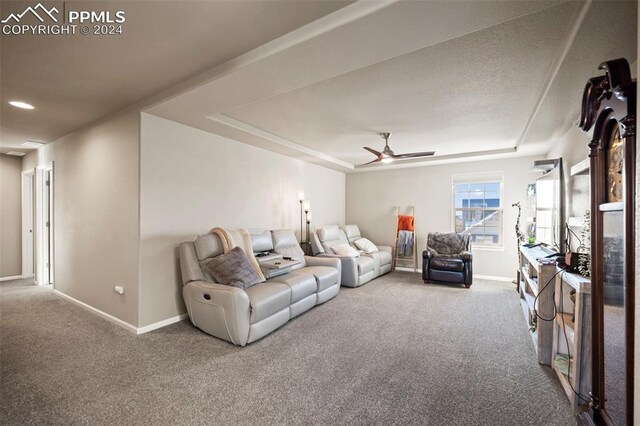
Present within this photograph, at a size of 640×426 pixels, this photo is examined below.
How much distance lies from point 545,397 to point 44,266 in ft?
23.6

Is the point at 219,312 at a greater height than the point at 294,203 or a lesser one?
lesser

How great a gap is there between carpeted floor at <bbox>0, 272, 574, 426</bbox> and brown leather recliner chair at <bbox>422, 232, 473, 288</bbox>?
Result: 4.25ft

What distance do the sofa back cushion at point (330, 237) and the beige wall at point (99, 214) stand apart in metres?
3.10

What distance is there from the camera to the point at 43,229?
198 inches

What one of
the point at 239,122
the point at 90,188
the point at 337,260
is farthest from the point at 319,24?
the point at 90,188

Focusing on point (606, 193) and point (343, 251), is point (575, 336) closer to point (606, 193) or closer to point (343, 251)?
point (606, 193)

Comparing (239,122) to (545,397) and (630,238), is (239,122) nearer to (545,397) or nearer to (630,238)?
(630,238)

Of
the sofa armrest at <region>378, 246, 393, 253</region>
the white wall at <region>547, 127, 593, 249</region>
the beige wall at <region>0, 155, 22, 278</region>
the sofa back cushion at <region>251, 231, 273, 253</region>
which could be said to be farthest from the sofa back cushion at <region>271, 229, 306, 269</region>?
the beige wall at <region>0, 155, 22, 278</region>

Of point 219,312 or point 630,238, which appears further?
point 219,312

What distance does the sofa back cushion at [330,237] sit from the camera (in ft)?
17.3

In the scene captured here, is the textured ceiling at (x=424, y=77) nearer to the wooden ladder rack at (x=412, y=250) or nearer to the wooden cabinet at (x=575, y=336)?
the wooden cabinet at (x=575, y=336)

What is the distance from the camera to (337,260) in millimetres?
4492

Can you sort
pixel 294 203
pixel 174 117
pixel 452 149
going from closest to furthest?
1. pixel 174 117
2. pixel 452 149
3. pixel 294 203

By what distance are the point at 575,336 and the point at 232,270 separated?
2928 mm
